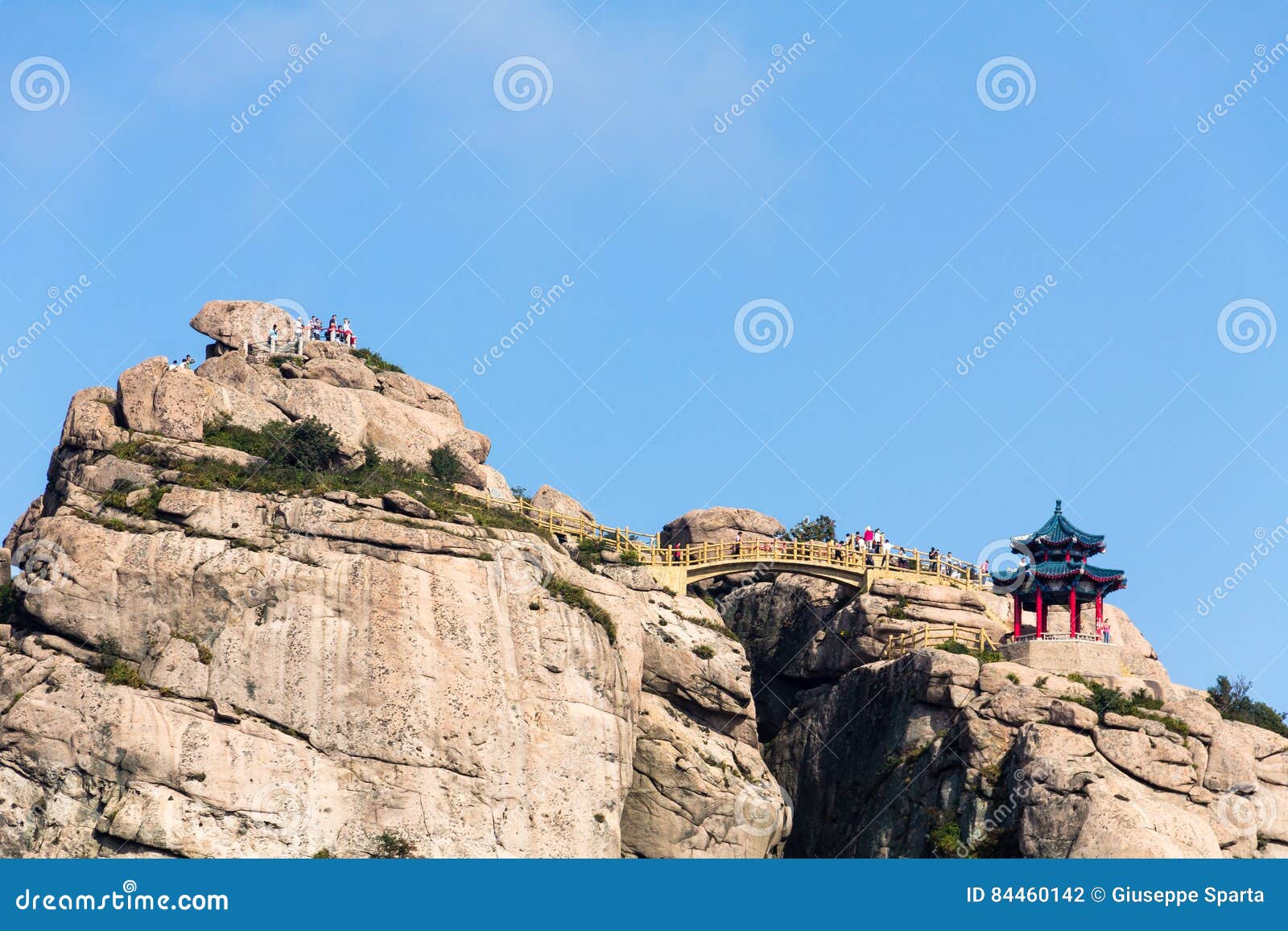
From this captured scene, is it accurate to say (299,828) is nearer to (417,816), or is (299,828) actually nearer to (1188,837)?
(417,816)

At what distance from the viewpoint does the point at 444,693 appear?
78500 millimetres

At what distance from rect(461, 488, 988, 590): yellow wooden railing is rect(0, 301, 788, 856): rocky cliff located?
227 inches

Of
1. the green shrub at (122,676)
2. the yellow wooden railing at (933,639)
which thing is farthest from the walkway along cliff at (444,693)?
the yellow wooden railing at (933,639)

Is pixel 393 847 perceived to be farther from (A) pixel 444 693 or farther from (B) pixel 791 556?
(B) pixel 791 556

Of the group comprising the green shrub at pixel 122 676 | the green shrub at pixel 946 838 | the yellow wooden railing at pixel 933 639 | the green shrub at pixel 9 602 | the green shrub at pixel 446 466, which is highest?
the green shrub at pixel 446 466

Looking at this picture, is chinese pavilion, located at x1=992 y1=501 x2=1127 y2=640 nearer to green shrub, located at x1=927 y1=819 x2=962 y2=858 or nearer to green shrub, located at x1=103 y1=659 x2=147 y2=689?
green shrub, located at x1=927 y1=819 x2=962 y2=858

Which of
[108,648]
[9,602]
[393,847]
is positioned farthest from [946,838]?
[9,602]

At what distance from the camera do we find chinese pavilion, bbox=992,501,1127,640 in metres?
90.6

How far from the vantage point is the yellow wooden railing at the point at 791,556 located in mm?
95625

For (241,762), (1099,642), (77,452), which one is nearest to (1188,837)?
(1099,642)

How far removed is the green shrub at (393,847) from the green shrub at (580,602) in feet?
43.0

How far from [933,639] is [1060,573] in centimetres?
638

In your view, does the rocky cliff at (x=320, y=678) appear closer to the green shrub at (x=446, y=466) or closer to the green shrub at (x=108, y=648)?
the green shrub at (x=108, y=648)

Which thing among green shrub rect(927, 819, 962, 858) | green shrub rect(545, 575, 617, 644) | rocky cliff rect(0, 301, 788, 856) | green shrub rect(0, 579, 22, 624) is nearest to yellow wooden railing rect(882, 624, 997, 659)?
rocky cliff rect(0, 301, 788, 856)
